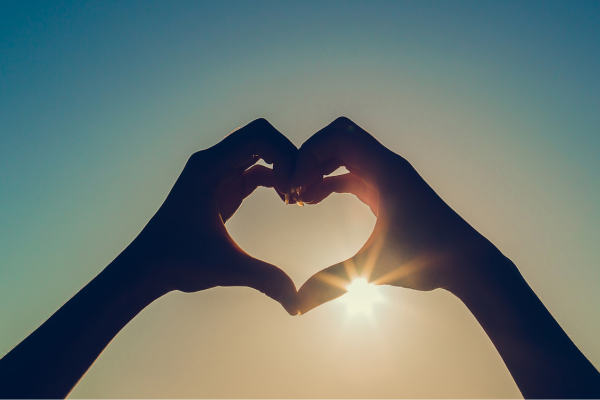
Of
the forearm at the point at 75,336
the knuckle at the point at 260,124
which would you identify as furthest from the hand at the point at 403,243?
the forearm at the point at 75,336

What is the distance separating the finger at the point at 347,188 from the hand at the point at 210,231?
0.83 meters

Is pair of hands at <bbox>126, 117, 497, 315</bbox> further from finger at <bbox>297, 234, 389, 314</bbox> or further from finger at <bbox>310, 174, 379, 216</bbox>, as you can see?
finger at <bbox>310, 174, 379, 216</bbox>

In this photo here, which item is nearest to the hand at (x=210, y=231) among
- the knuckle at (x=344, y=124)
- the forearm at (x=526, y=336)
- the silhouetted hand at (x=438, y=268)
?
the silhouetted hand at (x=438, y=268)

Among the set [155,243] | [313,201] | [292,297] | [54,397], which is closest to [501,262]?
[292,297]

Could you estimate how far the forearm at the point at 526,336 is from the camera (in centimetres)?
264

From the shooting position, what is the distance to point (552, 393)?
268 cm

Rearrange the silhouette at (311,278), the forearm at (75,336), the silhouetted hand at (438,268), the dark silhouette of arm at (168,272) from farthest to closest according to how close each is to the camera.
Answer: the dark silhouette of arm at (168,272) < the forearm at (75,336) < the silhouette at (311,278) < the silhouetted hand at (438,268)

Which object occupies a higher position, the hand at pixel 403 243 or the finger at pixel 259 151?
the finger at pixel 259 151

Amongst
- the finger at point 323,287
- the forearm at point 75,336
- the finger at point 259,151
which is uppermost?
the finger at point 259,151

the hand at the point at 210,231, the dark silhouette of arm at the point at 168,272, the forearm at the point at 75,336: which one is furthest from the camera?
the hand at the point at 210,231

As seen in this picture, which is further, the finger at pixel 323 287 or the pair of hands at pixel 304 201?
the pair of hands at pixel 304 201

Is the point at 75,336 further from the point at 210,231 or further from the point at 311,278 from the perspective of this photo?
the point at 311,278

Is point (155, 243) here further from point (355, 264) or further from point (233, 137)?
point (355, 264)

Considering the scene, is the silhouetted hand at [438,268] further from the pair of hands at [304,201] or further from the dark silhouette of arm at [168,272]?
the dark silhouette of arm at [168,272]
